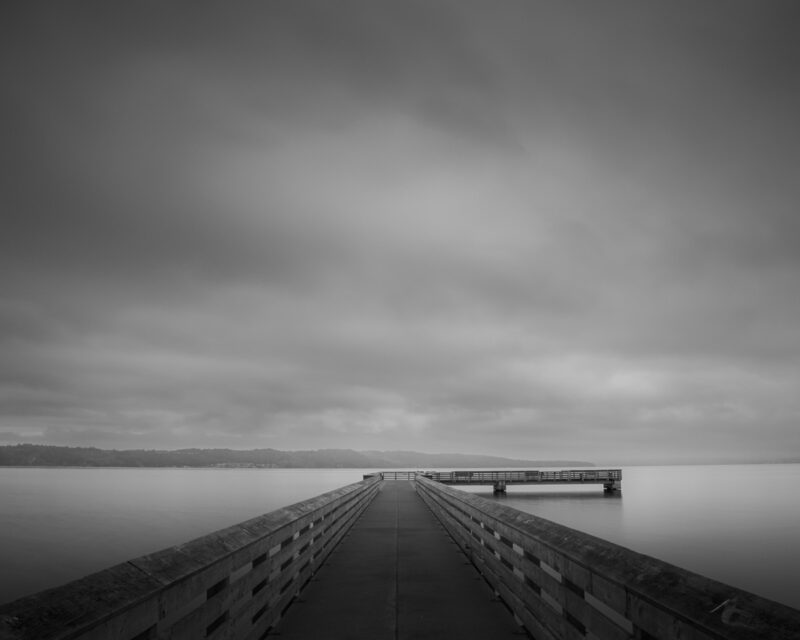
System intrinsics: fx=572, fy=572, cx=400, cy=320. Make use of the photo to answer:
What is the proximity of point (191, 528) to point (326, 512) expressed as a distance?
175 feet

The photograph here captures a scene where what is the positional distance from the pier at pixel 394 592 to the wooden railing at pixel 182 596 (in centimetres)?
1

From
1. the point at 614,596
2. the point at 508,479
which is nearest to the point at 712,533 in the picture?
the point at 508,479

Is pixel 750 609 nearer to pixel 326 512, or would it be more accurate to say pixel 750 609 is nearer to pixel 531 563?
pixel 531 563

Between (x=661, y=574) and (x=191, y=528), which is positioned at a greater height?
(x=661, y=574)

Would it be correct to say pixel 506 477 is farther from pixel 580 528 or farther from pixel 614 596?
→ pixel 614 596

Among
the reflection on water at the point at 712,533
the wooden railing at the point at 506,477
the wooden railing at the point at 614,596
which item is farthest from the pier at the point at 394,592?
the wooden railing at the point at 506,477

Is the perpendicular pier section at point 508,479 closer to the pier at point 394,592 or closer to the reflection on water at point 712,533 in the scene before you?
the reflection on water at point 712,533

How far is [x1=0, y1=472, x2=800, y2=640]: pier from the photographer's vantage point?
2.81 meters

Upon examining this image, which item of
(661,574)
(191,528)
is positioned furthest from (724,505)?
(661,574)

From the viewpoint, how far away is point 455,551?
1268 cm

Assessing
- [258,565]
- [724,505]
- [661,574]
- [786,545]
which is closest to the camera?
[661,574]

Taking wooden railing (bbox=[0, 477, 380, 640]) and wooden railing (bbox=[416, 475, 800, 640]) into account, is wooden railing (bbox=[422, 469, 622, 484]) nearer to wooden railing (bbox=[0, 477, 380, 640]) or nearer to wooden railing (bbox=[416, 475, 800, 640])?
wooden railing (bbox=[0, 477, 380, 640])

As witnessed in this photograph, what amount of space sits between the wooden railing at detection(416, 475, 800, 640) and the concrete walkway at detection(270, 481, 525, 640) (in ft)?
1.88

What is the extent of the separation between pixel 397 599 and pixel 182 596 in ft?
17.0
